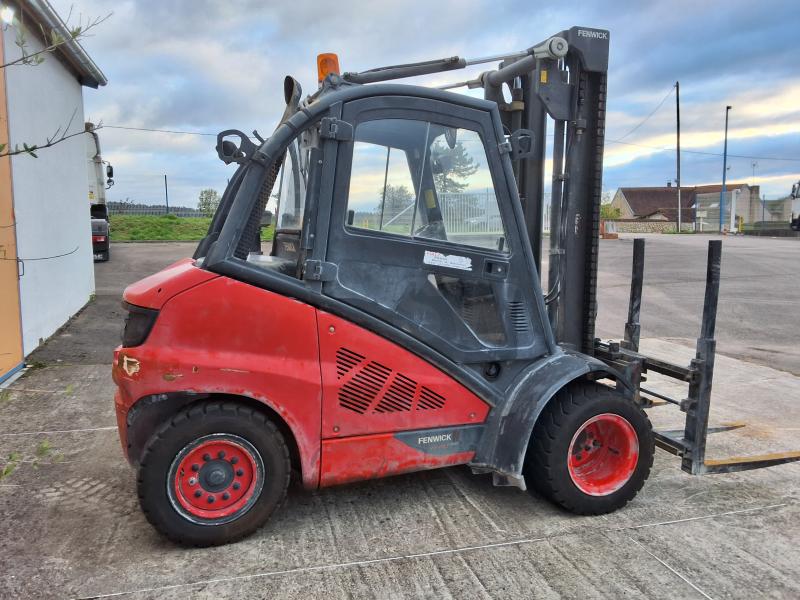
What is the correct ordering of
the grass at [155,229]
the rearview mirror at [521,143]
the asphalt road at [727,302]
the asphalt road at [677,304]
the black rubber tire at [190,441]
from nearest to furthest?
the black rubber tire at [190,441] < the rearview mirror at [521,143] < the asphalt road at [677,304] < the asphalt road at [727,302] < the grass at [155,229]

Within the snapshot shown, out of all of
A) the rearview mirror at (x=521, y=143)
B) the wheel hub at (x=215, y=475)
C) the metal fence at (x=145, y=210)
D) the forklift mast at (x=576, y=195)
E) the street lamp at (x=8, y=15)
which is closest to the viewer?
the street lamp at (x=8, y=15)

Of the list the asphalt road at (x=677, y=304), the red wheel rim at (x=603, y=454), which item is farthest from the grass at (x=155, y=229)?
the red wheel rim at (x=603, y=454)

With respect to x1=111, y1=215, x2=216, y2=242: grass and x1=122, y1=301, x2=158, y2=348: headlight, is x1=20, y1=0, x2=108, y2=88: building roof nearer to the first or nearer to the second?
x1=122, y1=301, x2=158, y2=348: headlight

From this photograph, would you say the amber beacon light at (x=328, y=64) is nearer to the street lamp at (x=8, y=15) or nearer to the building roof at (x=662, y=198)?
the street lamp at (x=8, y=15)

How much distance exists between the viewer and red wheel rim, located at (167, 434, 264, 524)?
3.24 metres

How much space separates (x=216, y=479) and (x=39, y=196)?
23.1 ft

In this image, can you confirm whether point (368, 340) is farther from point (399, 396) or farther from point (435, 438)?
point (435, 438)

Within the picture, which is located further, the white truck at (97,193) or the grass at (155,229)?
the grass at (155,229)

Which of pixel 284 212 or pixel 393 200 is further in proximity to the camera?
pixel 284 212

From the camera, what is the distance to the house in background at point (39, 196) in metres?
7.22

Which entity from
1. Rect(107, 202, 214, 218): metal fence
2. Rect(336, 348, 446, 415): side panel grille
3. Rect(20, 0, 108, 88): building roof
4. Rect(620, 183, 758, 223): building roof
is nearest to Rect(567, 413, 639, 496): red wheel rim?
Rect(336, 348, 446, 415): side panel grille

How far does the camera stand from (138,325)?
326cm

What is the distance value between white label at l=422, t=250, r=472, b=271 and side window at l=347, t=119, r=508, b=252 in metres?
0.11

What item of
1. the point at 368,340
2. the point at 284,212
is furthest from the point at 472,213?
the point at 284,212
